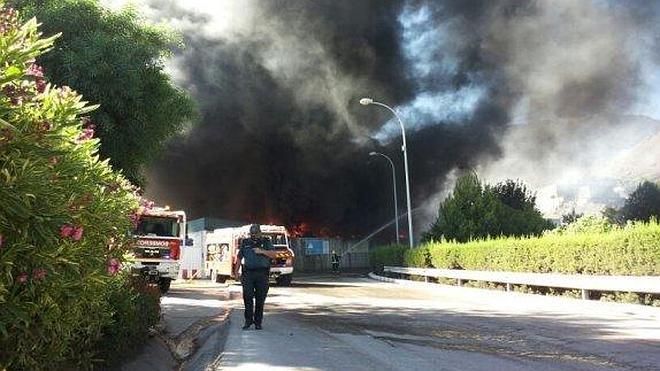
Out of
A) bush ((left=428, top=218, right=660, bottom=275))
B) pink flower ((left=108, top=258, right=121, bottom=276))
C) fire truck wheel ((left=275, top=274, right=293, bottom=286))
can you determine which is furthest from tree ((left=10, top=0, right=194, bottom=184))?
bush ((left=428, top=218, right=660, bottom=275))

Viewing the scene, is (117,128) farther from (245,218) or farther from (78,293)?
(245,218)

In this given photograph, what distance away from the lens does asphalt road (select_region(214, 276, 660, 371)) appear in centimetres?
620

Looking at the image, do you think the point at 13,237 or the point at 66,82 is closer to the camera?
the point at 13,237

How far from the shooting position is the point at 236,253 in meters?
24.7

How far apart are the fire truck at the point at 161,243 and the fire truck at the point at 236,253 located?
4.27 meters

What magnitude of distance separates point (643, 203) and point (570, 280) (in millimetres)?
63350

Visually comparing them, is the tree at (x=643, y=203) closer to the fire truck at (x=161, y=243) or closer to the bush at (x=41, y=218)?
the fire truck at (x=161, y=243)

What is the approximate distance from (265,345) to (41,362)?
4.02m

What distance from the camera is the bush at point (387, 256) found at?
30.7m

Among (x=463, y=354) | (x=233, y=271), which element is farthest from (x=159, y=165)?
(x=463, y=354)

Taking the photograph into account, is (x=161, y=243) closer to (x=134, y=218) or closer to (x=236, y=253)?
(x=236, y=253)

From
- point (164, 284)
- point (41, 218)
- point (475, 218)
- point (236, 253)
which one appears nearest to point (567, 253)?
point (164, 284)

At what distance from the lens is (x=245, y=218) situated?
216 feet

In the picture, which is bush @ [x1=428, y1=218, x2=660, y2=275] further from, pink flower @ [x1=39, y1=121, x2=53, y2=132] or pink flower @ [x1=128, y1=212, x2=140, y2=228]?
pink flower @ [x1=39, y1=121, x2=53, y2=132]
